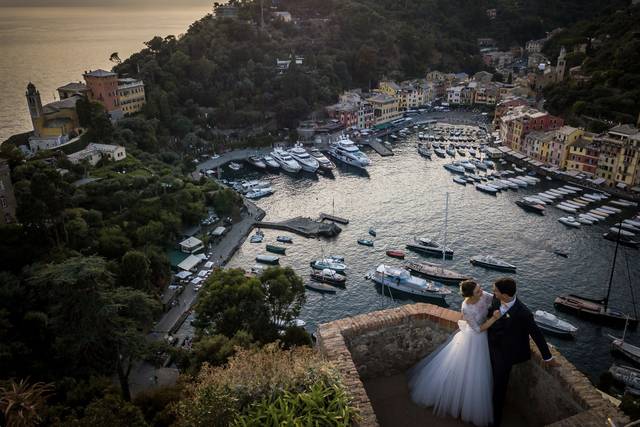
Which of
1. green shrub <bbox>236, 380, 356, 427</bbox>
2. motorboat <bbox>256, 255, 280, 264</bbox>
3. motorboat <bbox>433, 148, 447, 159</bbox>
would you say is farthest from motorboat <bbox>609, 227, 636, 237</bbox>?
green shrub <bbox>236, 380, 356, 427</bbox>

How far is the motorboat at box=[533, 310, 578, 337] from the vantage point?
48.6 feet

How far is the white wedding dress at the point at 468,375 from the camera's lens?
11.0 feet

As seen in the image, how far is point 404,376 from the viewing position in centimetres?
404

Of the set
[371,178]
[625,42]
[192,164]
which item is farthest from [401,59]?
[192,164]

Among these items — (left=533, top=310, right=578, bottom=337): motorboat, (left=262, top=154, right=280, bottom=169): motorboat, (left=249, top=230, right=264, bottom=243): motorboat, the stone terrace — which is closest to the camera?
the stone terrace

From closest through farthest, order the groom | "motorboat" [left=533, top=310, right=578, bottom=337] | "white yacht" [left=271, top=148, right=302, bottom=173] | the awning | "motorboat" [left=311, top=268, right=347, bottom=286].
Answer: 1. the groom
2. "motorboat" [left=533, top=310, right=578, bottom=337]
3. "motorboat" [left=311, top=268, right=347, bottom=286]
4. the awning
5. "white yacht" [left=271, top=148, right=302, bottom=173]

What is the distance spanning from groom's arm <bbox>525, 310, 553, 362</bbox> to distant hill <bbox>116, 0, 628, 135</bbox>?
3273 centimetres

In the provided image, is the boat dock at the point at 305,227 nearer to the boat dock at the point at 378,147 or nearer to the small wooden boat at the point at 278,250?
the small wooden boat at the point at 278,250

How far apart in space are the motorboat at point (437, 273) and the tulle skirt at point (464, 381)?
48.2 ft

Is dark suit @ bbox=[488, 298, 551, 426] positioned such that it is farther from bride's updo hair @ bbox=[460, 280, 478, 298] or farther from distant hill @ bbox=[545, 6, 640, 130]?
distant hill @ bbox=[545, 6, 640, 130]

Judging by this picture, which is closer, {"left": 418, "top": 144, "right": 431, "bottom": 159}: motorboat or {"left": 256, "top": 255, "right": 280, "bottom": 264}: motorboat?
A: {"left": 256, "top": 255, "right": 280, "bottom": 264}: motorboat

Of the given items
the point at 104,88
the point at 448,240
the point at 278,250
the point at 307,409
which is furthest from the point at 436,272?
the point at 104,88

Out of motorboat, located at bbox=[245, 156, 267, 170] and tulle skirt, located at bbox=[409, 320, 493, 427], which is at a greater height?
tulle skirt, located at bbox=[409, 320, 493, 427]

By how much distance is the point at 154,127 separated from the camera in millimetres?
30391
